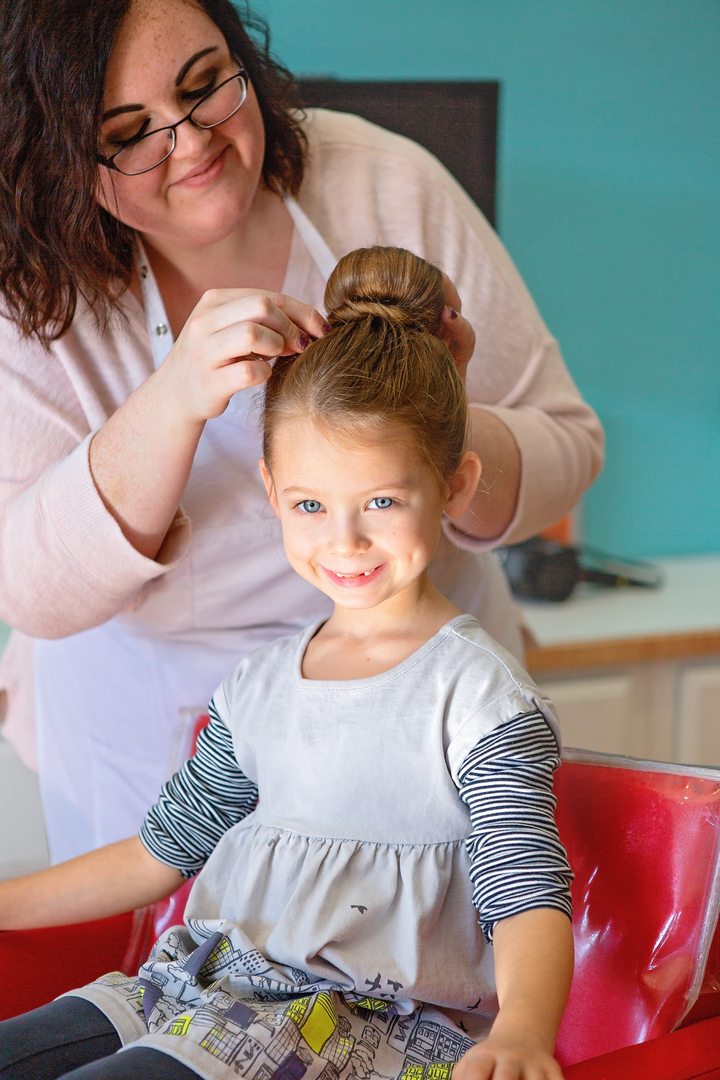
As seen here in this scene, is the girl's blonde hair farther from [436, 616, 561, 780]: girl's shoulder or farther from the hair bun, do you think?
[436, 616, 561, 780]: girl's shoulder

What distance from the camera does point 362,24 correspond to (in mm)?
1969

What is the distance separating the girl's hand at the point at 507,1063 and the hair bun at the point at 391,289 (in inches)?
20.9

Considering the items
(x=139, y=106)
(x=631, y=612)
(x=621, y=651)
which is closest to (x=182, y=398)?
(x=139, y=106)

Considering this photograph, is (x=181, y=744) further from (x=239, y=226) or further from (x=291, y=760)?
(x=239, y=226)

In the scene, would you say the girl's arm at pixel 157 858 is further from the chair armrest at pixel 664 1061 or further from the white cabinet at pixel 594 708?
the white cabinet at pixel 594 708

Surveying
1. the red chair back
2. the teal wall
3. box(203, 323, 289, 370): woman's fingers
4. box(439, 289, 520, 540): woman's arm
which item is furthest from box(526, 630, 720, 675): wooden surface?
box(203, 323, 289, 370): woman's fingers

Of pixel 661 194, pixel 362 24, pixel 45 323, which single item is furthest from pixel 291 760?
pixel 661 194

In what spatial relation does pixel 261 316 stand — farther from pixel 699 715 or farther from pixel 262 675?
pixel 699 715

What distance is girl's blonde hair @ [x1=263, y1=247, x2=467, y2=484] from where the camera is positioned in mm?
786

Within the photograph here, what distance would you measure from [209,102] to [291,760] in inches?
23.5

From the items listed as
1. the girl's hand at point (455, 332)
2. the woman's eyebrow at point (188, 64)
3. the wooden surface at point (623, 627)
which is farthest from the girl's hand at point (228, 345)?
the wooden surface at point (623, 627)

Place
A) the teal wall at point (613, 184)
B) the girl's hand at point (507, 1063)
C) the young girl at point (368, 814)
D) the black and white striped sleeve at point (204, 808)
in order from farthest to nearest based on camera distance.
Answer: the teal wall at point (613, 184) < the black and white striped sleeve at point (204, 808) < the young girl at point (368, 814) < the girl's hand at point (507, 1063)

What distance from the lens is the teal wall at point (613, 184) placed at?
2.00 meters

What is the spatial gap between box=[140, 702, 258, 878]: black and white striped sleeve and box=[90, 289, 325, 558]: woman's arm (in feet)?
0.64
